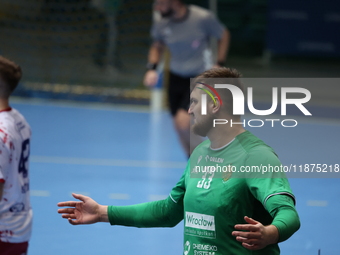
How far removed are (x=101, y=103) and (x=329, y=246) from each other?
8.31m

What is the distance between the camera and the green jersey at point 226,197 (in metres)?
2.29

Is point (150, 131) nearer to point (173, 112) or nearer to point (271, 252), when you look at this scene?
point (173, 112)

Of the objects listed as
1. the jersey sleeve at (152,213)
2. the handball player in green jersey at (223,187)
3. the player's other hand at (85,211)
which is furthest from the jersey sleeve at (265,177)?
the player's other hand at (85,211)

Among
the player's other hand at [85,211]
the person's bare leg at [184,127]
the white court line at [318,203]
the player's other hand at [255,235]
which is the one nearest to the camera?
the player's other hand at [255,235]

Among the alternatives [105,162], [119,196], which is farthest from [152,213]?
[105,162]

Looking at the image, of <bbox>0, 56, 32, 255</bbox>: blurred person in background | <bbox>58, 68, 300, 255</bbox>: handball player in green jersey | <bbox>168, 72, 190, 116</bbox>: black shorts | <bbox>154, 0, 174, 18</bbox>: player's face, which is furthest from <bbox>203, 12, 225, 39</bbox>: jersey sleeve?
<bbox>58, 68, 300, 255</bbox>: handball player in green jersey

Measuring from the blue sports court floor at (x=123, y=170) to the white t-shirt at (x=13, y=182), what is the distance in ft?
4.35

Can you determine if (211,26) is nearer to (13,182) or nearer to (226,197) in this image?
(13,182)

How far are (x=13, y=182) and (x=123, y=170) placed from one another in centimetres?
409

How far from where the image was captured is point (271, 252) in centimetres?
230

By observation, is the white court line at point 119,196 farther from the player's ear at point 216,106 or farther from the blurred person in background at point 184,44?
the player's ear at point 216,106

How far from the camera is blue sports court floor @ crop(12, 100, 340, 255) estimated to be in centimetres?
451

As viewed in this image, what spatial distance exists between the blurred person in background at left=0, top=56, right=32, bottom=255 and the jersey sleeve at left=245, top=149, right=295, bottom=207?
1.28m

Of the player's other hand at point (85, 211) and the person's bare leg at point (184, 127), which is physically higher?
the person's bare leg at point (184, 127)
